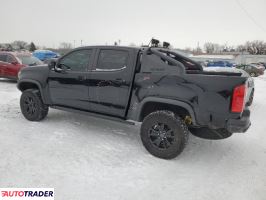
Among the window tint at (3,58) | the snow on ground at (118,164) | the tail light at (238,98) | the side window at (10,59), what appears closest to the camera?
the snow on ground at (118,164)

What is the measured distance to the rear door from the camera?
423 centimetres

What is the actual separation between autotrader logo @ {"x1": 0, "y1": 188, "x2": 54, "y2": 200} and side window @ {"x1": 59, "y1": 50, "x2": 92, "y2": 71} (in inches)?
95.1

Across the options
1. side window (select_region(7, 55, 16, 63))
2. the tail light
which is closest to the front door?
the tail light

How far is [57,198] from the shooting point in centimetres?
290

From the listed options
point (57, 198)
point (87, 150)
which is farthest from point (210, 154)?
point (57, 198)

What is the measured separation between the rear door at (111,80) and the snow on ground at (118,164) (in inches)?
27.0

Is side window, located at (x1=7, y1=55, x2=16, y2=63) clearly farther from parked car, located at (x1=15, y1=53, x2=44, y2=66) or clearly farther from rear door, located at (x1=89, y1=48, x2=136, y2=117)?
rear door, located at (x1=89, y1=48, x2=136, y2=117)

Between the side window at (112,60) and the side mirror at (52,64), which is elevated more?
the side window at (112,60)

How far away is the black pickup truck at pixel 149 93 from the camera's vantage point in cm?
353

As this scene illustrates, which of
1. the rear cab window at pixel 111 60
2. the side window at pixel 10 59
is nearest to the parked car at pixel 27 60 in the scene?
the side window at pixel 10 59

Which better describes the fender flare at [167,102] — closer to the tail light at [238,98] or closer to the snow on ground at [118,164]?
the tail light at [238,98]

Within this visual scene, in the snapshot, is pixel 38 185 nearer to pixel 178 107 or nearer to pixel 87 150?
pixel 87 150

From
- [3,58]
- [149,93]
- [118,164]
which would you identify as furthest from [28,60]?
[118,164]

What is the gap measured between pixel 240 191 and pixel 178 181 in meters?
0.80
